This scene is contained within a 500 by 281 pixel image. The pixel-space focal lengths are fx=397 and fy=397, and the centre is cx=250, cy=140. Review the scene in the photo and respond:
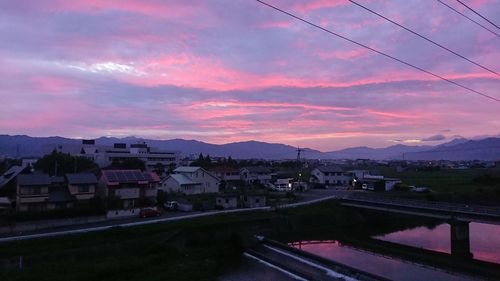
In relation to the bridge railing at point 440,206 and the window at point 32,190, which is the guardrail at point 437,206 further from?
the window at point 32,190

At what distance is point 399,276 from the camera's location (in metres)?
22.5

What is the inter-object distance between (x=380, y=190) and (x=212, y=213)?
3064 centimetres

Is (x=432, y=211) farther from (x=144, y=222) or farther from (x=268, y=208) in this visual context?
(x=144, y=222)

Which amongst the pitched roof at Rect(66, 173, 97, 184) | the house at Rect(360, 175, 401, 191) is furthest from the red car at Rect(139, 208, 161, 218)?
the house at Rect(360, 175, 401, 191)

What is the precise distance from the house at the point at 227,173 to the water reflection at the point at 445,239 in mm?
27954

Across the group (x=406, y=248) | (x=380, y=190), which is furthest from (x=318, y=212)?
(x=380, y=190)

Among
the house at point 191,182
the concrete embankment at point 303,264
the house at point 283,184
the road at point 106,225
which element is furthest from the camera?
the house at point 283,184

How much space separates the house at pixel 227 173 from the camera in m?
58.3

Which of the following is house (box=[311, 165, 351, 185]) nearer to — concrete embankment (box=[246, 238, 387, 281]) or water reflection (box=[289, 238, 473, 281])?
water reflection (box=[289, 238, 473, 281])

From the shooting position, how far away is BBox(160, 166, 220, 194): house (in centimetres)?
4518

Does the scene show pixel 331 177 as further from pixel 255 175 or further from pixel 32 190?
pixel 32 190

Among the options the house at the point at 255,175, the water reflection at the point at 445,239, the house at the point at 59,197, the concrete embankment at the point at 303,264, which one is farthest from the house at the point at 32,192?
the house at the point at 255,175

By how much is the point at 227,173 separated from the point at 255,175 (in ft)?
16.8

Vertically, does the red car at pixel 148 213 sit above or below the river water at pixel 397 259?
above
